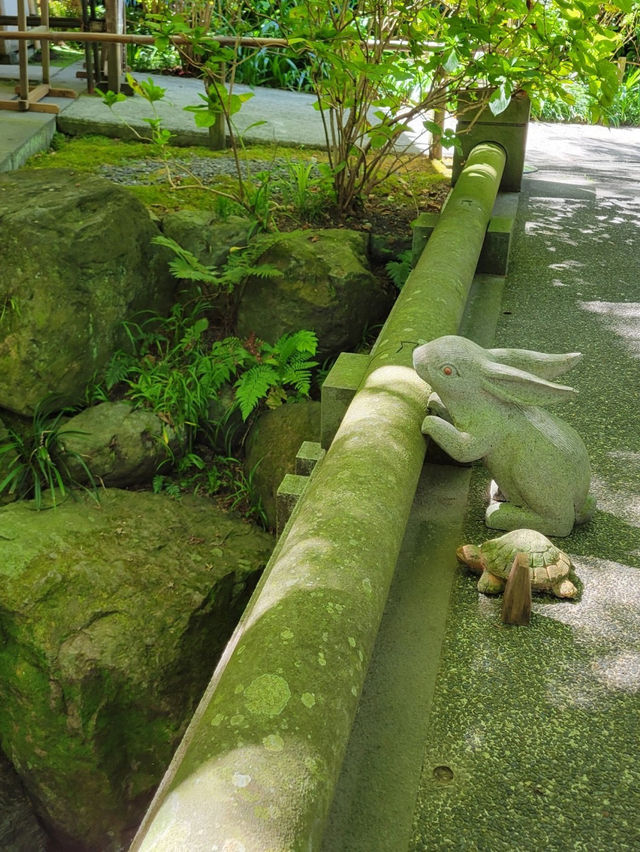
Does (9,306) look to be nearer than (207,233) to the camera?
Yes

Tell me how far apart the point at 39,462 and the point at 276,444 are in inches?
52.1

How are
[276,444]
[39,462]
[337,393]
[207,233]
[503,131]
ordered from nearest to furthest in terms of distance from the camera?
[337,393]
[39,462]
[276,444]
[207,233]
[503,131]

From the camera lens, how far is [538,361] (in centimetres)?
274

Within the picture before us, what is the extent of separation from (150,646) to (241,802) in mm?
2591

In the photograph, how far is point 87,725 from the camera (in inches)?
149

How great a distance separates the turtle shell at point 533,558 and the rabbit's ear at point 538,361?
562mm

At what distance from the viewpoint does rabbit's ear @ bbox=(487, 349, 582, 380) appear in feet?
8.88

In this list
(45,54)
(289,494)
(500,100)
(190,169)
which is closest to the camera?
(289,494)

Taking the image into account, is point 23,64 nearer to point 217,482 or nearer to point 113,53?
point 113,53

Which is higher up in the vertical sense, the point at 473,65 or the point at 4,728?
the point at 473,65

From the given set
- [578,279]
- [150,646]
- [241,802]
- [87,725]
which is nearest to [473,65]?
[578,279]

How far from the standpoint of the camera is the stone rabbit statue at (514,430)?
2.65m

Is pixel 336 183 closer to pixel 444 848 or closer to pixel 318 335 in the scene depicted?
pixel 318 335

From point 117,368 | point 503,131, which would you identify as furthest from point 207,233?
point 503,131
